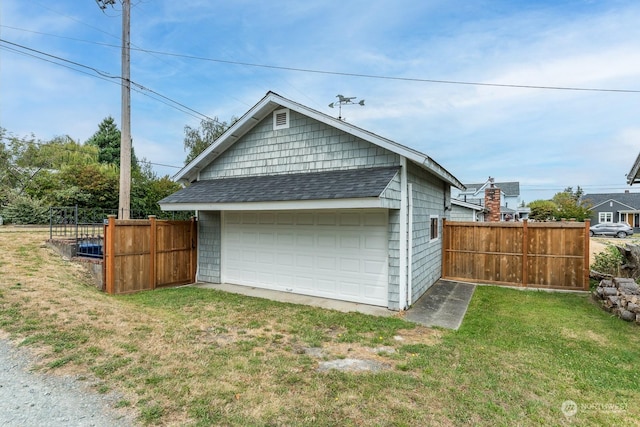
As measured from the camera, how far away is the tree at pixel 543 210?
3928 cm

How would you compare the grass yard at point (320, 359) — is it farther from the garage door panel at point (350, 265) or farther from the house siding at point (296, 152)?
the house siding at point (296, 152)

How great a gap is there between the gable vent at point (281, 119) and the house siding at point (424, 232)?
339 centimetres

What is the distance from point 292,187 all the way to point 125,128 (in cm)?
597

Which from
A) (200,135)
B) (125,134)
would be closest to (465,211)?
(125,134)

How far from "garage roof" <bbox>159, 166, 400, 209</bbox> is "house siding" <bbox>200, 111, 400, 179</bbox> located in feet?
0.71

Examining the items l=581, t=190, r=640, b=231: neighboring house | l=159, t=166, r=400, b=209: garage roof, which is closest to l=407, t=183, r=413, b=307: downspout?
l=159, t=166, r=400, b=209: garage roof

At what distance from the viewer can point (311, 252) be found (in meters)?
7.77

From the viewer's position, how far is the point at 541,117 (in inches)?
632

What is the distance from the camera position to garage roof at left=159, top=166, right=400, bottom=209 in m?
6.24

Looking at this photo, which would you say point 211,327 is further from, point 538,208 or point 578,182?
point 578,182

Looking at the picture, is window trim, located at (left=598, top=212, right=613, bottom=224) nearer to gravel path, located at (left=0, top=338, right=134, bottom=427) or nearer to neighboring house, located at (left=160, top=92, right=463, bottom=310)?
neighboring house, located at (left=160, top=92, right=463, bottom=310)

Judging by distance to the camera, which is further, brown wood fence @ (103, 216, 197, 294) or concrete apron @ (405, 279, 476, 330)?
brown wood fence @ (103, 216, 197, 294)

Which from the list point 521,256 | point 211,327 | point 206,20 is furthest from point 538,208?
point 211,327

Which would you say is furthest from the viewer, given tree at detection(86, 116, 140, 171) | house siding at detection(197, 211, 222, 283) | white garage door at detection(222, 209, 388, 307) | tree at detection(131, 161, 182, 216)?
tree at detection(86, 116, 140, 171)
